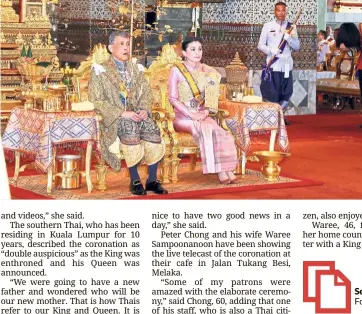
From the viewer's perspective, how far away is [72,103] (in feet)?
26.5

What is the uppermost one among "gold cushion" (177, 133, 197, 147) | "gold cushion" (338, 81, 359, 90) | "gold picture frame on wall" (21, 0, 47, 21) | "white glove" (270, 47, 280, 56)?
"gold picture frame on wall" (21, 0, 47, 21)

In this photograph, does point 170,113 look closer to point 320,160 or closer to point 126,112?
point 126,112

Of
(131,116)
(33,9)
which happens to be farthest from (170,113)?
(33,9)

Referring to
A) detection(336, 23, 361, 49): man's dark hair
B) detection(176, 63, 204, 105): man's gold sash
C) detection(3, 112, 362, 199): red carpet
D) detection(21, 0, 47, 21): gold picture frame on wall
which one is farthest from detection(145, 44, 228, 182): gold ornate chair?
detection(336, 23, 361, 49): man's dark hair

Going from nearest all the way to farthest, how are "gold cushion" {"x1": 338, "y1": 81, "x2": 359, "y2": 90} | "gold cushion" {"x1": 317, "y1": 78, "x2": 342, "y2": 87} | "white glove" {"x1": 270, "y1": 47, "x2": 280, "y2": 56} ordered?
"white glove" {"x1": 270, "y1": 47, "x2": 280, "y2": 56}, "gold cushion" {"x1": 338, "y1": 81, "x2": 359, "y2": 90}, "gold cushion" {"x1": 317, "y1": 78, "x2": 342, "y2": 87}

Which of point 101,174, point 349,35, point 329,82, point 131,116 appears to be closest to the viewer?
point 131,116

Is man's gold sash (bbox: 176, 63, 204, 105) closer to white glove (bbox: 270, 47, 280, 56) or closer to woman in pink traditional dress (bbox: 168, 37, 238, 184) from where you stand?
woman in pink traditional dress (bbox: 168, 37, 238, 184)

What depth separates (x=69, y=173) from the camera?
8234mm

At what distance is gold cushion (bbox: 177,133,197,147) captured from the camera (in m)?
8.53

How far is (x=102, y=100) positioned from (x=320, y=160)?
284 centimetres

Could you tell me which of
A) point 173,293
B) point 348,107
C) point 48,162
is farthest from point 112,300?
point 348,107

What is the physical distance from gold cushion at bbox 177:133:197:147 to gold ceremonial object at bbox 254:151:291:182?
61 cm

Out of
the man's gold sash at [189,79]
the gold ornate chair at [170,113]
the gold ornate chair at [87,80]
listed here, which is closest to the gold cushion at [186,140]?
the gold ornate chair at [170,113]

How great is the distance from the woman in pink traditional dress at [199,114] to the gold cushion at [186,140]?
0.05 m
